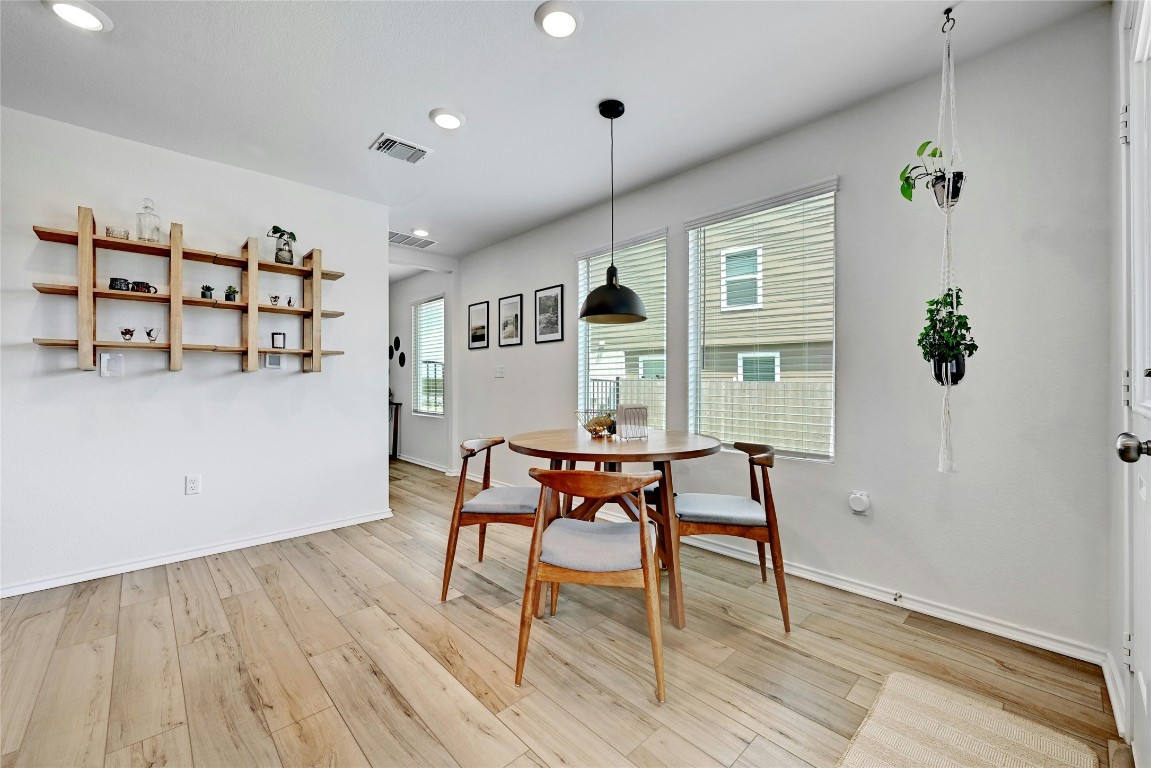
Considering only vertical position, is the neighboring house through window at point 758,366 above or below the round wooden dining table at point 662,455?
above

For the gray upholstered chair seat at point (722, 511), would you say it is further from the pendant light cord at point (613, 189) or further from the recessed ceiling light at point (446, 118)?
the recessed ceiling light at point (446, 118)

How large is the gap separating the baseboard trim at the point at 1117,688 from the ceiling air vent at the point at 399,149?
3.87 meters

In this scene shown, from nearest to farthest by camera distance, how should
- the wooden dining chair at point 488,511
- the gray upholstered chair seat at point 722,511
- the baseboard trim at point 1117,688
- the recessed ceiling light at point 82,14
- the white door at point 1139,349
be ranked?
1. the white door at point 1139,349
2. the baseboard trim at point 1117,688
3. the recessed ceiling light at point 82,14
4. the gray upholstered chair seat at point 722,511
5. the wooden dining chair at point 488,511

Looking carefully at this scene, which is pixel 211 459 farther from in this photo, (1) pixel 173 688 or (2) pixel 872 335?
(2) pixel 872 335

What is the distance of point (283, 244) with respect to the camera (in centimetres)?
325

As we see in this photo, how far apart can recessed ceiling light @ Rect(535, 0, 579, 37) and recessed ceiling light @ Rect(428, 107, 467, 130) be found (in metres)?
0.82

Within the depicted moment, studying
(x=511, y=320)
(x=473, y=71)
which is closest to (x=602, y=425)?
(x=473, y=71)

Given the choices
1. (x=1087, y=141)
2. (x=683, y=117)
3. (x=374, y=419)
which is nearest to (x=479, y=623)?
(x=374, y=419)

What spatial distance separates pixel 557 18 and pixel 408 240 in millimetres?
3368

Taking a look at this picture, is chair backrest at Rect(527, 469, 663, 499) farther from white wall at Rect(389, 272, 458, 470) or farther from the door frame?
white wall at Rect(389, 272, 458, 470)

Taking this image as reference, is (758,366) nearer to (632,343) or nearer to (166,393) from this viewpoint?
(632,343)

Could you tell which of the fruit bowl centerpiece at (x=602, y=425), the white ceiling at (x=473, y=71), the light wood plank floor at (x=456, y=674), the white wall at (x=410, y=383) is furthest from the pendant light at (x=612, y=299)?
the white wall at (x=410, y=383)

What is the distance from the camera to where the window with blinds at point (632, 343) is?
3500 millimetres

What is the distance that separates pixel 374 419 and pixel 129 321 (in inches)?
62.7
